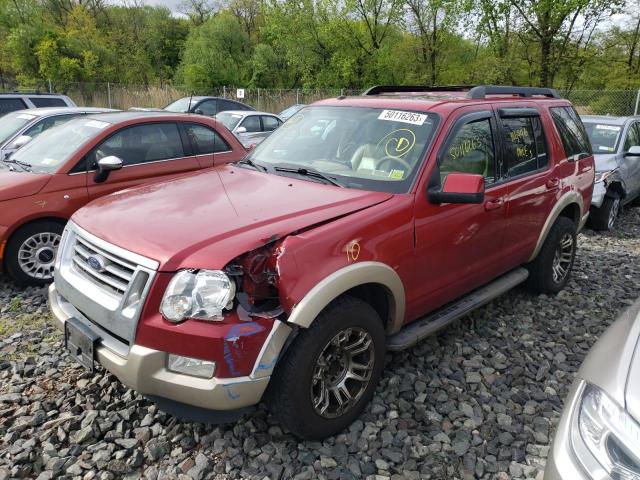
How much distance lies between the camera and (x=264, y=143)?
13.4ft

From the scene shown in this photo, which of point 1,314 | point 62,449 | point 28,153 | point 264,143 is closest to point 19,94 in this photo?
point 28,153

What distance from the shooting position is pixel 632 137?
27.7 feet

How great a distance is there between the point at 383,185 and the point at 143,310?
1615mm

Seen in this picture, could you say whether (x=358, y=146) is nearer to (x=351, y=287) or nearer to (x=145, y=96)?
(x=351, y=287)

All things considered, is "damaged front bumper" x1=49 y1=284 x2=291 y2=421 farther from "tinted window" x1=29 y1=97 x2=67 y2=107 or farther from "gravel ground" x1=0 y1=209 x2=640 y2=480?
"tinted window" x1=29 y1=97 x2=67 y2=107

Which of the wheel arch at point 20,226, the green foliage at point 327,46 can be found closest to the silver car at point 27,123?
the wheel arch at point 20,226

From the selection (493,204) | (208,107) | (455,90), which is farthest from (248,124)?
(493,204)

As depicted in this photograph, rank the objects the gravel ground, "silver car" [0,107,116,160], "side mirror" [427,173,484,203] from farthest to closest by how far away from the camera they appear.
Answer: "silver car" [0,107,116,160] < "side mirror" [427,173,484,203] < the gravel ground

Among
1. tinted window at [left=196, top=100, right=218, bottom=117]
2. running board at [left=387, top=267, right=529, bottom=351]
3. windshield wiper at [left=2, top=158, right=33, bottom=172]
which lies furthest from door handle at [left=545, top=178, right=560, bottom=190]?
tinted window at [left=196, top=100, right=218, bottom=117]

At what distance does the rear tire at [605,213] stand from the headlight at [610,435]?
21.3ft

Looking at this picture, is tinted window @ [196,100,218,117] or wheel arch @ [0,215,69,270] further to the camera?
tinted window @ [196,100,218,117]

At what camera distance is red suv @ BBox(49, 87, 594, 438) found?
7.59 feet

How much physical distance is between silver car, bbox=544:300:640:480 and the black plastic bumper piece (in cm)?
144

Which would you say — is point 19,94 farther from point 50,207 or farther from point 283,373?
point 283,373
